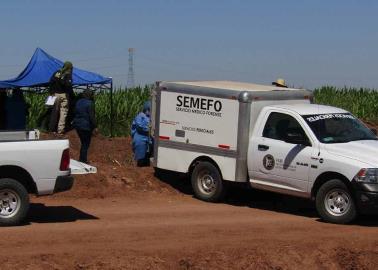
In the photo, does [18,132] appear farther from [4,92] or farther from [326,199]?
[4,92]

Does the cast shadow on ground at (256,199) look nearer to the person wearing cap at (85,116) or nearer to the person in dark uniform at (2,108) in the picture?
the person wearing cap at (85,116)

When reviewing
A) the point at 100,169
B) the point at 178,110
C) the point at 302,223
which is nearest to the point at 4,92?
the point at 100,169

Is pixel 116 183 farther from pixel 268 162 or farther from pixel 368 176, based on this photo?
pixel 368 176

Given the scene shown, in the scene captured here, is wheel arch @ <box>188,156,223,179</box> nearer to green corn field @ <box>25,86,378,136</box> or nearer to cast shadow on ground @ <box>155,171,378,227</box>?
cast shadow on ground @ <box>155,171,378,227</box>

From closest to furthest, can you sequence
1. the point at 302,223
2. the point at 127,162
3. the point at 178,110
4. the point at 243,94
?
1. the point at 302,223
2. the point at 243,94
3. the point at 178,110
4. the point at 127,162

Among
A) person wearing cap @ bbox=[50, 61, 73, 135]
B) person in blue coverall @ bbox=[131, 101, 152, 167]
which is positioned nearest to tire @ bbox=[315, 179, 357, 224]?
person in blue coverall @ bbox=[131, 101, 152, 167]

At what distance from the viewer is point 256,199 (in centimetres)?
1700

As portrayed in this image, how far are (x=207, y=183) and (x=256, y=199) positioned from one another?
1229 mm

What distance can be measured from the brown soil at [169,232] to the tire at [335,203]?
0.58ft

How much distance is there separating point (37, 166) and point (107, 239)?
5.47ft

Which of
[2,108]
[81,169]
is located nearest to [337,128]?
[81,169]

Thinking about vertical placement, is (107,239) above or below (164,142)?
below

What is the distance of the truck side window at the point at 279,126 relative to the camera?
14.9 m

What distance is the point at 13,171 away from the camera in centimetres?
1282
